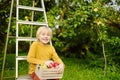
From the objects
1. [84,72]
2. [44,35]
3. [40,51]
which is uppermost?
[44,35]

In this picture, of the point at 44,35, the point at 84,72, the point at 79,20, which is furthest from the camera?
the point at 84,72

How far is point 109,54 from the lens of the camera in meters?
10.4

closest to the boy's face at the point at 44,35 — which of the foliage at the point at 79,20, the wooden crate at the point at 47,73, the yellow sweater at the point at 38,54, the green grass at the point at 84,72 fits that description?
the yellow sweater at the point at 38,54

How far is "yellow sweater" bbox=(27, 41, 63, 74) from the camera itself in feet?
16.7

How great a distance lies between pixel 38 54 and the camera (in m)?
5.21

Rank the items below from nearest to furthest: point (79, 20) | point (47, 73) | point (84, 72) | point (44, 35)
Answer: point (47, 73) → point (44, 35) → point (79, 20) → point (84, 72)

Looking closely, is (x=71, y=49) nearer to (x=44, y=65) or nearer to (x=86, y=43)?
(x=86, y=43)

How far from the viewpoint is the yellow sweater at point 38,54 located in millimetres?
5102

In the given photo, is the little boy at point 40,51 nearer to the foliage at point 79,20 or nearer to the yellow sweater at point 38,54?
the yellow sweater at point 38,54

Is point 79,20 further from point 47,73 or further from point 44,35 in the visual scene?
point 47,73

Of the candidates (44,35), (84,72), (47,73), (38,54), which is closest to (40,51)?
(38,54)

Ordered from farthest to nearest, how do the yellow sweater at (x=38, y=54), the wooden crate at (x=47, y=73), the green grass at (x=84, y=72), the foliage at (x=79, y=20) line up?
the green grass at (x=84, y=72) < the foliage at (x=79, y=20) < the yellow sweater at (x=38, y=54) < the wooden crate at (x=47, y=73)

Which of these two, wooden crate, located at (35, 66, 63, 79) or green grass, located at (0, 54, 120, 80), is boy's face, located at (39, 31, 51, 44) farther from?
green grass, located at (0, 54, 120, 80)

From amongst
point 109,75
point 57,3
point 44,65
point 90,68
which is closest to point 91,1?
point 57,3
